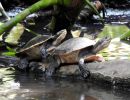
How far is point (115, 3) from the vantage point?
15.4 meters

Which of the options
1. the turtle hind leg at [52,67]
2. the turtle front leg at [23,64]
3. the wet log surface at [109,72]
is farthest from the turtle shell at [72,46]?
the turtle front leg at [23,64]

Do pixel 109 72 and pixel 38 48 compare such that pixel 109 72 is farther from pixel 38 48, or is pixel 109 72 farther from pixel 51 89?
pixel 38 48

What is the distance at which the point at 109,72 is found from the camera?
508 centimetres

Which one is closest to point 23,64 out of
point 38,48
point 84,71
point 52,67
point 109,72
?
point 38,48

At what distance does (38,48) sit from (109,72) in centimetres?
142

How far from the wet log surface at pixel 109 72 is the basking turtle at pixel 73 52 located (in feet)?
0.62

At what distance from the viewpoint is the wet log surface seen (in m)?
4.89

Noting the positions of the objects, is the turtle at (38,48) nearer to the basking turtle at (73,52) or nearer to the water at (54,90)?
the basking turtle at (73,52)

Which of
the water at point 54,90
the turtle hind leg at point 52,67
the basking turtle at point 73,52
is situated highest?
the basking turtle at point 73,52

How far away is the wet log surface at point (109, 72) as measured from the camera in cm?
489

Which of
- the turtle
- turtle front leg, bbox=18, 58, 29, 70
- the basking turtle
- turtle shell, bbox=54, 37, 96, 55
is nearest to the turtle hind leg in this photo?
the basking turtle

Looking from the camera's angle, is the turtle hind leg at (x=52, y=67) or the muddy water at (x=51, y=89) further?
the turtle hind leg at (x=52, y=67)

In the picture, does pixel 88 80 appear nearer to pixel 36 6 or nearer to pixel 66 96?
pixel 66 96

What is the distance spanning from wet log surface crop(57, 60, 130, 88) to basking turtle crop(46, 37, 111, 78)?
0.19 meters
